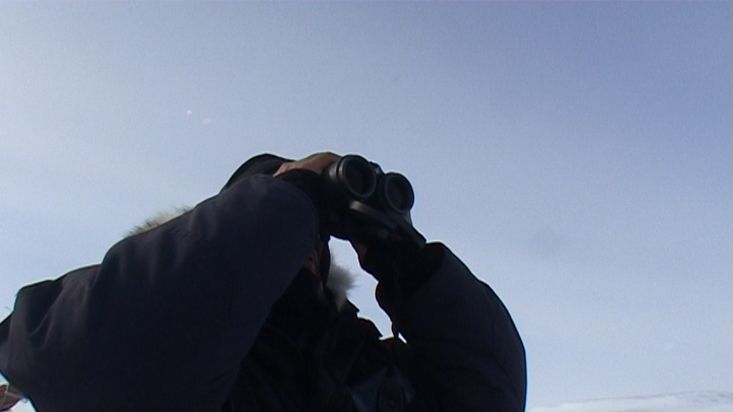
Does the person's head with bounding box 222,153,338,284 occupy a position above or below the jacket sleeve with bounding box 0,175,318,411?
above

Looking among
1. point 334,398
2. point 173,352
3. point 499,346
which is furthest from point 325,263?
point 173,352

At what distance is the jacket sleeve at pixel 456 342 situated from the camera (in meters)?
1.60

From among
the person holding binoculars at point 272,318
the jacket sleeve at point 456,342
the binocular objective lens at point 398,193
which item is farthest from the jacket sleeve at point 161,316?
the jacket sleeve at point 456,342

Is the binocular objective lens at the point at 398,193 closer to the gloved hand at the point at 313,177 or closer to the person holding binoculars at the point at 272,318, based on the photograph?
the person holding binoculars at the point at 272,318

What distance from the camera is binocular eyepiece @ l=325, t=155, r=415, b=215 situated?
1427 millimetres

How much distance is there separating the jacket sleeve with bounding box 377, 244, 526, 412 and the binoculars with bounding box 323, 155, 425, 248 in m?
0.16

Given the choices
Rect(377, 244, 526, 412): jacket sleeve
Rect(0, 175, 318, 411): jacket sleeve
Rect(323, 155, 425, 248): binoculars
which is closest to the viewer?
Rect(0, 175, 318, 411): jacket sleeve

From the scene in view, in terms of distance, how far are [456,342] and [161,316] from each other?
2.28 feet

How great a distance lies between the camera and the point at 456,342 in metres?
1.62

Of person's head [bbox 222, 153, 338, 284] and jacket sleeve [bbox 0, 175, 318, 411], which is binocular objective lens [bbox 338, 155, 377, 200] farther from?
jacket sleeve [bbox 0, 175, 318, 411]

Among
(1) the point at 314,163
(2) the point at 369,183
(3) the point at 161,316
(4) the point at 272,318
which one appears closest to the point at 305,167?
(1) the point at 314,163

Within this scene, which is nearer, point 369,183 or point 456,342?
point 369,183

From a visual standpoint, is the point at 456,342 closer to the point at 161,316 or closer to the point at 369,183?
the point at 369,183

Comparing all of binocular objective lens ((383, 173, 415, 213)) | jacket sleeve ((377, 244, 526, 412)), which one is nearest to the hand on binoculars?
binocular objective lens ((383, 173, 415, 213))
